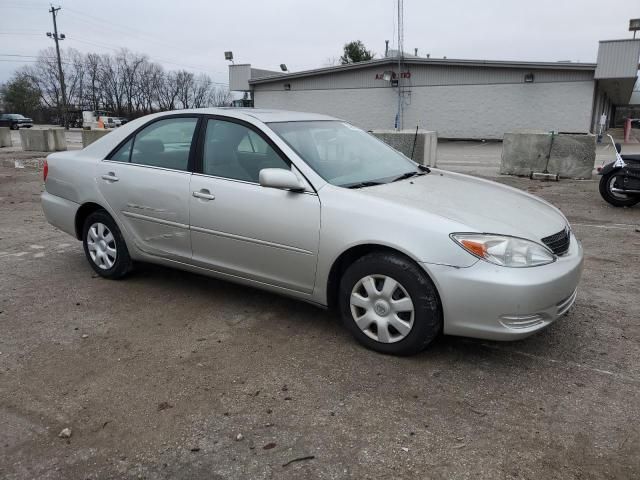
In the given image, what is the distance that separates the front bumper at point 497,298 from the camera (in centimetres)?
307

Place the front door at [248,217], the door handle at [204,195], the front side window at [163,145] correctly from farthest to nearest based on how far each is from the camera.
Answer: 1. the front side window at [163,145]
2. the door handle at [204,195]
3. the front door at [248,217]

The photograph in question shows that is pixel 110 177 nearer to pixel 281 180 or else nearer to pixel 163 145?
pixel 163 145

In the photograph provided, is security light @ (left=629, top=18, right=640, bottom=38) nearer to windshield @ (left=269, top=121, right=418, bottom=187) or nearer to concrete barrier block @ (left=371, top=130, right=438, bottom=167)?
concrete barrier block @ (left=371, top=130, right=438, bottom=167)

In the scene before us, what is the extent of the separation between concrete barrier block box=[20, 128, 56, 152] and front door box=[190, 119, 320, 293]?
58.4 ft

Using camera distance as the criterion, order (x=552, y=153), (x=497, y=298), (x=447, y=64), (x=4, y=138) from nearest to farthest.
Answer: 1. (x=497, y=298)
2. (x=552, y=153)
3. (x=4, y=138)
4. (x=447, y=64)

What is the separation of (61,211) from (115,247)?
79 centimetres

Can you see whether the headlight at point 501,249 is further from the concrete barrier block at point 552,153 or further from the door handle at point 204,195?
the concrete barrier block at point 552,153

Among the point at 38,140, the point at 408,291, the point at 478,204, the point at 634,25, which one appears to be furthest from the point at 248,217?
the point at 634,25

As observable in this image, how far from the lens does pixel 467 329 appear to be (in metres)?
3.21

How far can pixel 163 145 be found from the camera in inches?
180

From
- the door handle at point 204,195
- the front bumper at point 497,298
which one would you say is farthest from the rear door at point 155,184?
the front bumper at point 497,298

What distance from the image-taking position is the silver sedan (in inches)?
125

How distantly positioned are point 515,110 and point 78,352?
27.3m

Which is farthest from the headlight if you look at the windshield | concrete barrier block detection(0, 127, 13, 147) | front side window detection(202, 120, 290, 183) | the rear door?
concrete barrier block detection(0, 127, 13, 147)
